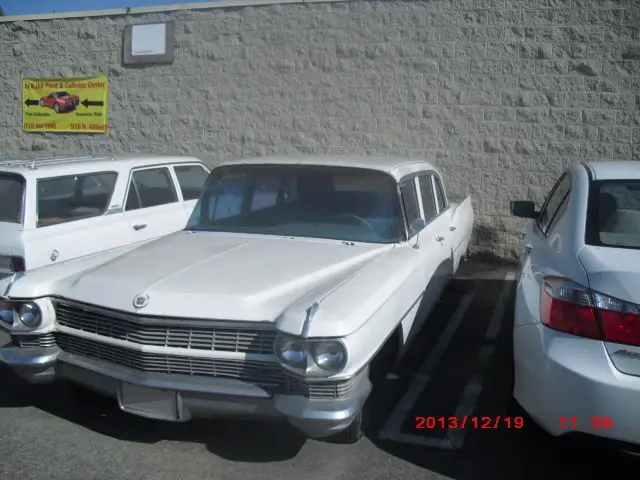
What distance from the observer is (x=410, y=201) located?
5066 mm

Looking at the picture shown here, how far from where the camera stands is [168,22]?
10.6m

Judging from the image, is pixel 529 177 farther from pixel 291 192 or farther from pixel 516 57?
pixel 291 192

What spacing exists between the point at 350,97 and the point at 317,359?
713 centimetres

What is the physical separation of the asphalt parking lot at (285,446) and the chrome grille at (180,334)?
0.52 m

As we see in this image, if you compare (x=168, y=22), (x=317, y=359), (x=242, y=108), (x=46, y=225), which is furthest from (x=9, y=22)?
(x=317, y=359)

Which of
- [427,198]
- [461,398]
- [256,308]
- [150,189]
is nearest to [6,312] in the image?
[256,308]

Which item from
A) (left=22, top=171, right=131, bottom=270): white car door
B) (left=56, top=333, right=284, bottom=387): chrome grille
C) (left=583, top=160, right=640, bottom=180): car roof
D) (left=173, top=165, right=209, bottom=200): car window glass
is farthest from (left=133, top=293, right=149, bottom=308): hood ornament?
(left=173, top=165, right=209, bottom=200): car window glass

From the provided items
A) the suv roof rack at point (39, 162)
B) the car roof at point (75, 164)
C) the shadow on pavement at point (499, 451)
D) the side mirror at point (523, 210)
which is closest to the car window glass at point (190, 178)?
the car roof at point (75, 164)

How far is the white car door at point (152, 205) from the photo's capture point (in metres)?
6.68

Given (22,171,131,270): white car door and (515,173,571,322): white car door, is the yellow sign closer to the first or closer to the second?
(22,171,131,270): white car door

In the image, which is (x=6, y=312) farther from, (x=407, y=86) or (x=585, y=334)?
(x=407, y=86)

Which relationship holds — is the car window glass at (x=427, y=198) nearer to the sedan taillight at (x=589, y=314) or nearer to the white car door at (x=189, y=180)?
the sedan taillight at (x=589, y=314)

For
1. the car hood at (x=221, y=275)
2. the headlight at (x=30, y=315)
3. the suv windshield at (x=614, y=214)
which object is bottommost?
the headlight at (x=30, y=315)

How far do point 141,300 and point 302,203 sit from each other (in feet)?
5.72
